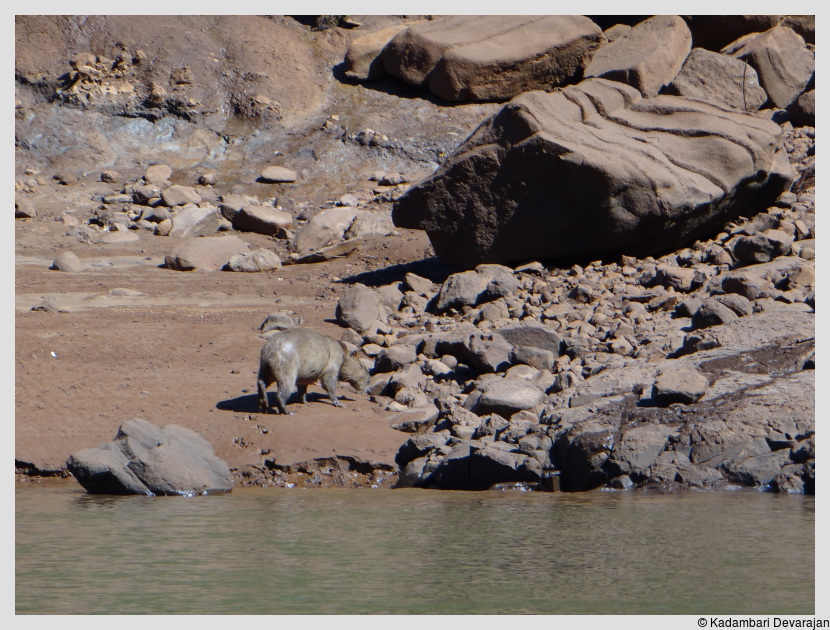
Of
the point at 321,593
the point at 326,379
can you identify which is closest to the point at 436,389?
the point at 326,379

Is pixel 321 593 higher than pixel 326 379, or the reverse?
pixel 326 379

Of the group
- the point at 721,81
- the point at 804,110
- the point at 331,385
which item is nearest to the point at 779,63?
the point at 804,110

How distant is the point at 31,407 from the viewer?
9.31 metres

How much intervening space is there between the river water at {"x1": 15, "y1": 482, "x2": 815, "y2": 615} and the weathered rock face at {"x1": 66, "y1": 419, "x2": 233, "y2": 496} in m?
0.17

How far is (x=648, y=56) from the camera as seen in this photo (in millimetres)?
15781

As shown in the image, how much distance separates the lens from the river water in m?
4.53

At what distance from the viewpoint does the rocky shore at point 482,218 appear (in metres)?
7.96

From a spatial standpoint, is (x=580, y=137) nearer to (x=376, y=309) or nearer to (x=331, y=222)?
(x=376, y=309)

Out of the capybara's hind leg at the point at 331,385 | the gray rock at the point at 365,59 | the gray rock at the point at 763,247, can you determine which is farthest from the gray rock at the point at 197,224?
the gray rock at the point at 763,247

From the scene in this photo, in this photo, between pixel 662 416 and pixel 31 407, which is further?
pixel 31 407

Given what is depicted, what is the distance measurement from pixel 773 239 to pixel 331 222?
8100 mm

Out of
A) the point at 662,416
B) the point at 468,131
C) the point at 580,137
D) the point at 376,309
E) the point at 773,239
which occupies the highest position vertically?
the point at 468,131

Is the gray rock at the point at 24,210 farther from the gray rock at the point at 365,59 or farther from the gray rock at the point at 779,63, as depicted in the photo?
the gray rock at the point at 779,63

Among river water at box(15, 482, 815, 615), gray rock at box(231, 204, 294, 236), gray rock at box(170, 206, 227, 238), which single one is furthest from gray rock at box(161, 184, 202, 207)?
river water at box(15, 482, 815, 615)
